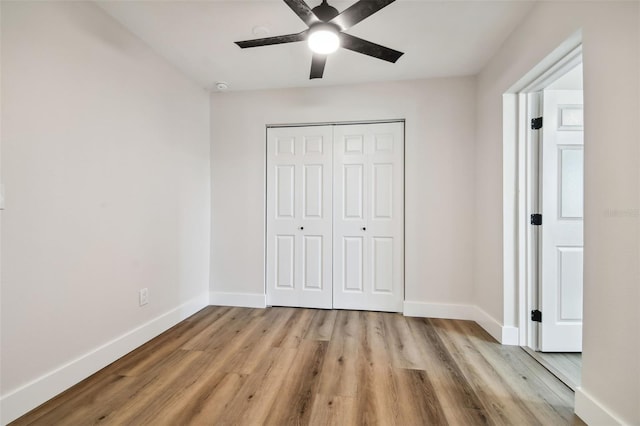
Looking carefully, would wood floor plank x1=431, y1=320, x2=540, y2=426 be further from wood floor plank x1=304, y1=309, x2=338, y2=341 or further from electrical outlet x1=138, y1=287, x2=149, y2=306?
electrical outlet x1=138, y1=287, x2=149, y2=306

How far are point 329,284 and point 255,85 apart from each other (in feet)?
7.85

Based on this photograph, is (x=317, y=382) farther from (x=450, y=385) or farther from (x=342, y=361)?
(x=450, y=385)

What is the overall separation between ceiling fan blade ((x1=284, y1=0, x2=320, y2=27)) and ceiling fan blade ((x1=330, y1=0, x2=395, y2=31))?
109 millimetres

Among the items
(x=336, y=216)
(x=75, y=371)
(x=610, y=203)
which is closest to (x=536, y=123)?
(x=610, y=203)

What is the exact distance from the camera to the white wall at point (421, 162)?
111 inches

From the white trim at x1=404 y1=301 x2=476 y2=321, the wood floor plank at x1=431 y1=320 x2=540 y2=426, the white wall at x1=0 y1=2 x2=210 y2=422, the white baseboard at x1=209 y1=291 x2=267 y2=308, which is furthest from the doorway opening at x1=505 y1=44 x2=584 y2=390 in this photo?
the white wall at x1=0 y1=2 x2=210 y2=422

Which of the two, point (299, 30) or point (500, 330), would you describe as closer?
point (299, 30)

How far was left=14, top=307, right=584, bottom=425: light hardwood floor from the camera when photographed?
1.44 meters

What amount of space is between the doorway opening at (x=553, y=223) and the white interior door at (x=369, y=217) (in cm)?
111

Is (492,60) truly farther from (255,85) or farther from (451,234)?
(255,85)

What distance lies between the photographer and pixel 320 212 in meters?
3.10

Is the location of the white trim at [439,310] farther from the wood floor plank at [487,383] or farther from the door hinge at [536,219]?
the door hinge at [536,219]

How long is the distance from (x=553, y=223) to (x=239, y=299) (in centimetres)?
311

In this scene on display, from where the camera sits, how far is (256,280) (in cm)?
315
